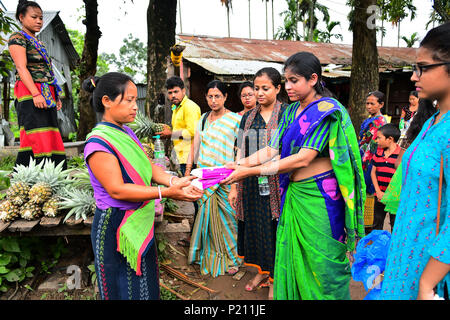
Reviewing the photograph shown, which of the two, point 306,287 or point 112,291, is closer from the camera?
point 112,291

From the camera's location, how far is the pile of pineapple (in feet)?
8.96

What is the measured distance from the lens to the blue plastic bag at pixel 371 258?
1688mm

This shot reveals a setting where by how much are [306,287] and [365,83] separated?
227 inches

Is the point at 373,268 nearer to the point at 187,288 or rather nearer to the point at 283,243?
the point at 283,243

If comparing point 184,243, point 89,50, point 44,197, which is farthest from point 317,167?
point 89,50

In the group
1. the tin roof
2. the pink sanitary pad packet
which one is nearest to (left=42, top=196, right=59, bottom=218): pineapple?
the pink sanitary pad packet

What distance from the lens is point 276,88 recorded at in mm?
3143

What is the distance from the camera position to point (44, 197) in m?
2.83

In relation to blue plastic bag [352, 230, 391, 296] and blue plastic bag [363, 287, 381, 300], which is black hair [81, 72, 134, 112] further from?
blue plastic bag [363, 287, 381, 300]

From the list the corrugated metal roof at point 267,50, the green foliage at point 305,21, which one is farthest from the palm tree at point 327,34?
the corrugated metal roof at point 267,50

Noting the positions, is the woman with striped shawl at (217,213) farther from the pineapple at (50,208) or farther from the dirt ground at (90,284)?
the pineapple at (50,208)

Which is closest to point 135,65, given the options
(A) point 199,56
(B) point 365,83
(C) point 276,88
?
(A) point 199,56

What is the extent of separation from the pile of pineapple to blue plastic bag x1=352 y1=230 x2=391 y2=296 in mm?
2181

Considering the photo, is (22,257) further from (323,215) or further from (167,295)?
(323,215)
